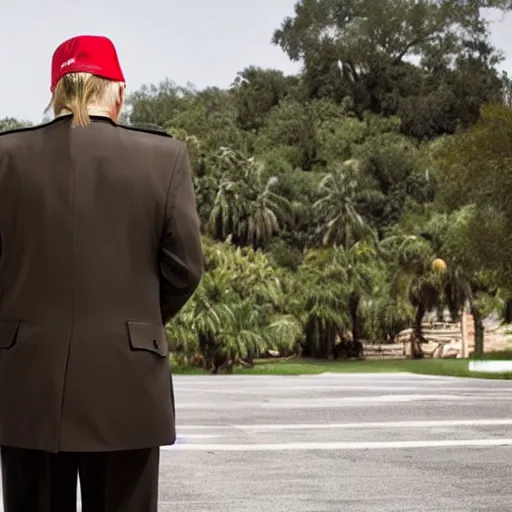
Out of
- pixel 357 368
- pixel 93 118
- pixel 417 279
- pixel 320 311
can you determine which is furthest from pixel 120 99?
pixel 417 279

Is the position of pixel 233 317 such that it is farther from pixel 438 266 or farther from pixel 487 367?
pixel 438 266

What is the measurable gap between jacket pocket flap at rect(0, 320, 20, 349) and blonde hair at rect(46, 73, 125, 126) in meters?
0.45

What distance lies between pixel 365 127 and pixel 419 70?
36.4 ft

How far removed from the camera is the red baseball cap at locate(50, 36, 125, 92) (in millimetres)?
2631

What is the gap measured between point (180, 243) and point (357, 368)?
31.0 metres

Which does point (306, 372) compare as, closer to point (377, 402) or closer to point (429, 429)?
point (377, 402)

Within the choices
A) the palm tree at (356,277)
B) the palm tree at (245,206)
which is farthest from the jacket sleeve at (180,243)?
the palm tree at (245,206)

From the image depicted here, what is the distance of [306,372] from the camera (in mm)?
30344

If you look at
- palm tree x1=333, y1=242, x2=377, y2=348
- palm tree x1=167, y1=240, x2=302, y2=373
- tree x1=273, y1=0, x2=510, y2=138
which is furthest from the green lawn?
tree x1=273, y1=0, x2=510, y2=138

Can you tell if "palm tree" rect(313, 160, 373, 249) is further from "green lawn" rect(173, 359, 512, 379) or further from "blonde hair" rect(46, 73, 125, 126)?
"blonde hair" rect(46, 73, 125, 126)

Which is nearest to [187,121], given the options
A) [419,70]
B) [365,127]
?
[365,127]

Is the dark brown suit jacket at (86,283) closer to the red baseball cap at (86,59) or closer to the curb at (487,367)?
the red baseball cap at (86,59)

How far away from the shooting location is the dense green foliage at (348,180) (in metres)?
28.5

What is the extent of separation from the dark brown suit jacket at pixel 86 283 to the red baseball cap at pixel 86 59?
10 cm
